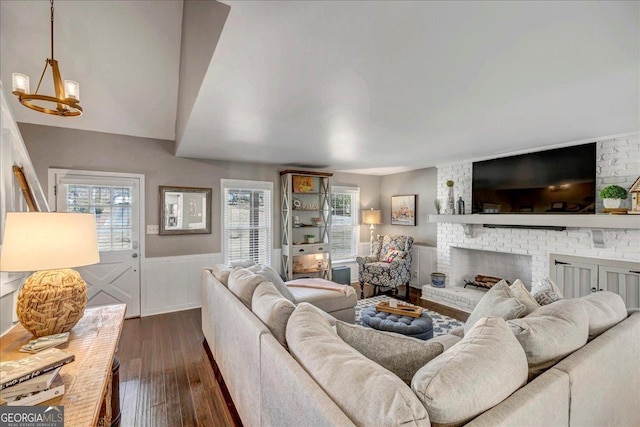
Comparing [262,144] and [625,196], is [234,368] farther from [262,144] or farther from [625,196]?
[625,196]

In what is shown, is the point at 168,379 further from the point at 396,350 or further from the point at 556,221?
the point at 556,221

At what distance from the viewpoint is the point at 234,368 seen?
77.3 inches

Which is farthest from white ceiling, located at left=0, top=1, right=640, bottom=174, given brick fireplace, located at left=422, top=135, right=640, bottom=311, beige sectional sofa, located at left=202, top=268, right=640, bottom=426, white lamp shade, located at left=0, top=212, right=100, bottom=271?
beige sectional sofa, located at left=202, top=268, right=640, bottom=426

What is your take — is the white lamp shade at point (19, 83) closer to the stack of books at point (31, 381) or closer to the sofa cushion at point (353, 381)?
the stack of books at point (31, 381)

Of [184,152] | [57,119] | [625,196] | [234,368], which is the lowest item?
[234,368]

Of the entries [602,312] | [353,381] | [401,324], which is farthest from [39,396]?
[602,312]

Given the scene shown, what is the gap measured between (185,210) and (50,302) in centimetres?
310

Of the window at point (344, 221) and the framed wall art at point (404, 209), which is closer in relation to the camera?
the framed wall art at point (404, 209)

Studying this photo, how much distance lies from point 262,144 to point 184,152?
4.11 feet

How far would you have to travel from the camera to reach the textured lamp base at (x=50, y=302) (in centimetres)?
140

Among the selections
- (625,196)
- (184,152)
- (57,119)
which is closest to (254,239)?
(184,152)

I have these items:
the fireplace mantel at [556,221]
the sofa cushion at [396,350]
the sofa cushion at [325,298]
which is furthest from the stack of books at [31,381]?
the fireplace mantel at [556,221]

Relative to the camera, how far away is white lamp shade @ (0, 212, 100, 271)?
4.52ft

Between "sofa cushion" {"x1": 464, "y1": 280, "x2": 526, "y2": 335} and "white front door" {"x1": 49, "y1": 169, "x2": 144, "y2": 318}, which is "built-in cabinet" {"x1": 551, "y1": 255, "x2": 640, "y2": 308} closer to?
"sofa cushion" {"x1": 464, "y1": 280, "x2": 526, "y2": 335}
